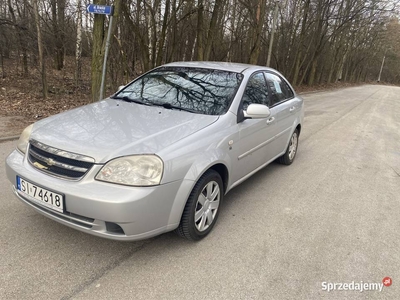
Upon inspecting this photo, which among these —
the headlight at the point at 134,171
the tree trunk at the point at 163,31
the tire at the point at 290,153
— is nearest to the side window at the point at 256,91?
the tire at the point at 290,153

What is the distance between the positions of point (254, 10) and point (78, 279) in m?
16.7

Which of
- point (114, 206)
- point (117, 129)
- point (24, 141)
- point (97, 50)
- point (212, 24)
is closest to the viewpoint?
point (114, 206)

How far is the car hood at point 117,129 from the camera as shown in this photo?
243 centimetres

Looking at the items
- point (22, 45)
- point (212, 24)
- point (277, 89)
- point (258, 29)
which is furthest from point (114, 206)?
point (258, 29)

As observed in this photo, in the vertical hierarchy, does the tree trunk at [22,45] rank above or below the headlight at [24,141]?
above

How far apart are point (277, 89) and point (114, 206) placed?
129 inches

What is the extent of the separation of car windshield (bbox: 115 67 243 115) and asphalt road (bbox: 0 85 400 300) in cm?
126

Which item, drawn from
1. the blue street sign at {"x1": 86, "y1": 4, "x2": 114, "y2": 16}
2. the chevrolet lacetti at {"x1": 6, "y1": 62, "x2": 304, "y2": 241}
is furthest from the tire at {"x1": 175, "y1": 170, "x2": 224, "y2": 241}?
the blue street sign at {"x1": 86, "y1": 4, "x2": 114, "y2": 16}

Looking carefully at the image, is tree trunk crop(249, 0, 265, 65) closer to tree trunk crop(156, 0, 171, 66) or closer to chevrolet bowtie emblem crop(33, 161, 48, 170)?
tree trunk crop(156, 0, 171, 66)

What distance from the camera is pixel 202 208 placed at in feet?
9.57

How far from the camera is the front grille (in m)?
2.37

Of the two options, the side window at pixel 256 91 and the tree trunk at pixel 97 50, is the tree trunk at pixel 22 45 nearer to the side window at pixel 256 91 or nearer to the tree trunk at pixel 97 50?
the tree trunk at pixel 97 50

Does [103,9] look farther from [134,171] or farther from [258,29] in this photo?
[258,29]

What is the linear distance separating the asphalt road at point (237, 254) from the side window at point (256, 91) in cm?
121
